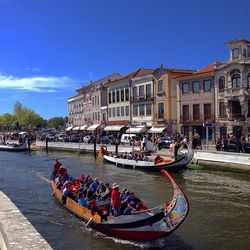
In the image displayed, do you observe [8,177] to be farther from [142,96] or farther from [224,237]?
[142,96]

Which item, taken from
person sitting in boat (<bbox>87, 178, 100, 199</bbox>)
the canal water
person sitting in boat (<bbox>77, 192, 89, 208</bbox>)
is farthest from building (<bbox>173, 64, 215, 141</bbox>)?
person sitting in boat (<bbox>77, 192, 89, 208</bbox>)

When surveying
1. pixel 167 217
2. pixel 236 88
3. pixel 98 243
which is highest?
pixel 236 88

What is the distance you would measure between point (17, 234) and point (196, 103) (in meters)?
44.3

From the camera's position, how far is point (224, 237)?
15.6 meters

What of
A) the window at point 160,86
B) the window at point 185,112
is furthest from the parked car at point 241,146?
the window at point 160,86

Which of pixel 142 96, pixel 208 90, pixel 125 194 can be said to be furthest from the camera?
pixel 142 96

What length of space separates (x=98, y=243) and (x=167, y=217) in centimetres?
319

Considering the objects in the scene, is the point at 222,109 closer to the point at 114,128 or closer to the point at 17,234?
the point at 114,128

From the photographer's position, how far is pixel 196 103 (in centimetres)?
5206

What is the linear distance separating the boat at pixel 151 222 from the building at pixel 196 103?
1377 inches

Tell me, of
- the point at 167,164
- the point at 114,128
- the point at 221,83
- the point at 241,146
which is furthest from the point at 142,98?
the point at 167,164

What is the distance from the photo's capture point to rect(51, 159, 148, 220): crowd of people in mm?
15312

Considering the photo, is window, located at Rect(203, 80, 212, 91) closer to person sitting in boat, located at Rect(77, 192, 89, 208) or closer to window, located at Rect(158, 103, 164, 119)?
window, located at Rect(158, 103, 164, 119)

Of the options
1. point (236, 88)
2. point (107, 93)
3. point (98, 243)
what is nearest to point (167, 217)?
point (98, 243)
